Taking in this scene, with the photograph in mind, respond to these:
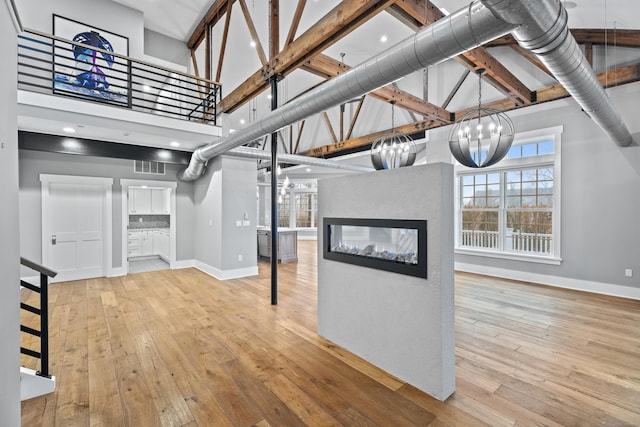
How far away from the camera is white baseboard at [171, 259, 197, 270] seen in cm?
728

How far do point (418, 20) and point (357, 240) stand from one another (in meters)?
2.62

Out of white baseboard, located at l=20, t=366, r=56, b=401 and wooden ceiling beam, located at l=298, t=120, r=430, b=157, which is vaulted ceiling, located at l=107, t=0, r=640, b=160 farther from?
white baseboard, located at l=20, t=366, r=56, b=401

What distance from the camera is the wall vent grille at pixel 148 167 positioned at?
686cm

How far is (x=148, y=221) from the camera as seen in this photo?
9.49 metres

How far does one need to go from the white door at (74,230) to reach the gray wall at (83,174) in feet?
0.54

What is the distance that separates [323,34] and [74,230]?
6614 millimetres

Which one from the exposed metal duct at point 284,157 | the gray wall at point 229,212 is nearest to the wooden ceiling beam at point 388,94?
the exposed metal duct at point 284,157

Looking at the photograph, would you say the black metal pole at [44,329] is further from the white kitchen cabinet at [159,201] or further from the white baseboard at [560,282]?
the white kitchen cabinet at [159,201]

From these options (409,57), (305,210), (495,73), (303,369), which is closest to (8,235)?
(303,369)

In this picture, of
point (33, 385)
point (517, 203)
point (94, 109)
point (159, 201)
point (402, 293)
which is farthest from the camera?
point (159, 201)

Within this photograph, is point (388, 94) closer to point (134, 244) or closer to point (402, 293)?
point (402, 293)

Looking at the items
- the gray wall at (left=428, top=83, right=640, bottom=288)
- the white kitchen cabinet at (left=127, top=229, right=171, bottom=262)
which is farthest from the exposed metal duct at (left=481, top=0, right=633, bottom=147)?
the white kitchen cabinet at (left=127, top=229, right=171, bottom=262)

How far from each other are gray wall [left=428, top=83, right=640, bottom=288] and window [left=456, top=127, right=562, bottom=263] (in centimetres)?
19

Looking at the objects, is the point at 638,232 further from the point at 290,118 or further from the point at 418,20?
the point at 290,118
